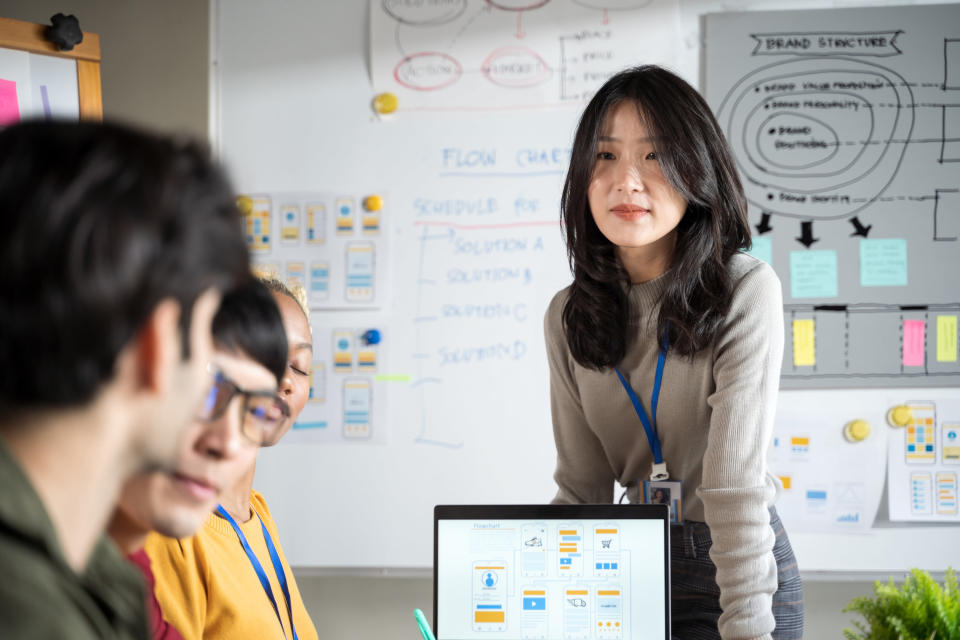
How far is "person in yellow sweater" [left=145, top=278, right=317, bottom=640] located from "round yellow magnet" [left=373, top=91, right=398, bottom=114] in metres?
1.20

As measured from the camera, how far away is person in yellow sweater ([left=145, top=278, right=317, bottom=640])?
110cm

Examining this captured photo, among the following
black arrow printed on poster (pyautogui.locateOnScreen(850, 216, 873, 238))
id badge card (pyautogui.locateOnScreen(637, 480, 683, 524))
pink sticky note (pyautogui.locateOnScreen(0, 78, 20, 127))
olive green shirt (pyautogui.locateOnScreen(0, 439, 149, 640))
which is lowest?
id badge card (pyautogui.locateOnScreen(637, 480, 683, 524))

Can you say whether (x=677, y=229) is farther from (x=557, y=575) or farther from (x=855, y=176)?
(x=855, y=176)

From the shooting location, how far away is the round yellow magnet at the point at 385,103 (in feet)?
8.21

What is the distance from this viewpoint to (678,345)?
125 cm

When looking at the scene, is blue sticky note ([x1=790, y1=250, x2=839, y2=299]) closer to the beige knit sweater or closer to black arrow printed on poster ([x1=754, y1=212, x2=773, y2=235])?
black arrow printed on poster ([x1=754, y1=212, x2=773, y2=235])

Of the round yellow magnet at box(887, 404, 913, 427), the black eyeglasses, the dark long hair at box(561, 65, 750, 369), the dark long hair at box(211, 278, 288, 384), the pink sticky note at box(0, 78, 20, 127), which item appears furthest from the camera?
→ the round yellow magnet at box(887, 404, 913, 427)

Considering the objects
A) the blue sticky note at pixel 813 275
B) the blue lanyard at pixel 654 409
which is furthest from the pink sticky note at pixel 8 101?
the blue sticky note at pixel 813 275

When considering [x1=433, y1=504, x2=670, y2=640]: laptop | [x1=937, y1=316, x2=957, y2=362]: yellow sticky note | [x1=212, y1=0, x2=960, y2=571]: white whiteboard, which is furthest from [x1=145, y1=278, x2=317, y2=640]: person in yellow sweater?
[x1=937, y1=316, x2=957, y2=362]: yellow sticky note

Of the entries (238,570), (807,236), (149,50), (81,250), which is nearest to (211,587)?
(238,570)

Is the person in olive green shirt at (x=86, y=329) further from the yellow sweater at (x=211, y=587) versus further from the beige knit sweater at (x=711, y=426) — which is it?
the beige knit sweater at (x=711, y=426)

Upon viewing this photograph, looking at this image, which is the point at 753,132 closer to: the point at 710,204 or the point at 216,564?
the point at 710,204

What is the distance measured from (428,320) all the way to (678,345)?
1339mm

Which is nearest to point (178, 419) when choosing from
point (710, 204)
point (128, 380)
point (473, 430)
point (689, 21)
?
point (128, 380)
